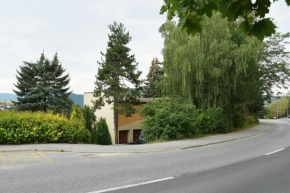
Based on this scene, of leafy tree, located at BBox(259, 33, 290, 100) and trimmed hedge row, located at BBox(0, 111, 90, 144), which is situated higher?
leafy tree, located at BBox(259, 33, 290, 100)

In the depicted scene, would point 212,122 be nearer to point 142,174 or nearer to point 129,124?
point 142,174

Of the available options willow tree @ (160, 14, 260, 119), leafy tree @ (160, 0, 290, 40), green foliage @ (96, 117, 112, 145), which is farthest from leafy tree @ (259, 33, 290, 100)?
leafy tree @ (160, 0, 290, 40)

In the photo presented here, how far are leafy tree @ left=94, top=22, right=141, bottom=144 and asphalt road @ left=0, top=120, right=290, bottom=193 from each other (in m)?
17.6

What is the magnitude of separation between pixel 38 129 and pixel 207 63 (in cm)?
1355

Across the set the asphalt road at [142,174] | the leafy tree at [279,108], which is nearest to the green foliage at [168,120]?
the asphalt road at [142,174]

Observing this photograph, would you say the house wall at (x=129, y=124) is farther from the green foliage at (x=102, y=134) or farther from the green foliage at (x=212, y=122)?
the green foliage at (x=212, y=122)

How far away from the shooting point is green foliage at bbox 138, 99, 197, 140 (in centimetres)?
1628

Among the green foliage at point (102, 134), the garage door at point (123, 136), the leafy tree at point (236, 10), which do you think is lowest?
the garage door at point (123, 136)

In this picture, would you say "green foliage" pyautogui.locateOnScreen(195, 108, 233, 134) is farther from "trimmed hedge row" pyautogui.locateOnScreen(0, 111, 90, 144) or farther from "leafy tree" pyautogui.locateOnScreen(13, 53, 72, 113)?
"leafy tree" pyautogui.locateOnScreen(13, 53, 72, 113)

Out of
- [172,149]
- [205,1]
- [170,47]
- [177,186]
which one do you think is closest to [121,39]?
[170,47]

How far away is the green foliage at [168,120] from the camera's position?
16.3 metres

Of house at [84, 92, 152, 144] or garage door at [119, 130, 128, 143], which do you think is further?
garage door at [119, 130, 128, 143]

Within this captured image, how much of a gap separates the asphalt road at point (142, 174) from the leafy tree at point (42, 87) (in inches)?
911

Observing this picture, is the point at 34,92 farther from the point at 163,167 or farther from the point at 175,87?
the point at 163,167
